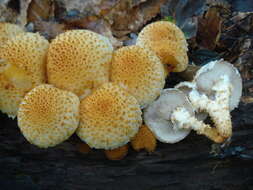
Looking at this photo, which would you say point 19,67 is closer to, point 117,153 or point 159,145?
point 117,153

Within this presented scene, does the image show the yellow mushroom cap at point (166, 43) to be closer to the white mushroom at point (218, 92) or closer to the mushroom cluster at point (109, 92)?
the mushroom cluster at point (109, 92)

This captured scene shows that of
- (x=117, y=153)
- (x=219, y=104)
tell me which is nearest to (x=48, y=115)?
(x=117, y=153)

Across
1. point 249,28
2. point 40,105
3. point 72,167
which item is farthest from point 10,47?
point 249,28

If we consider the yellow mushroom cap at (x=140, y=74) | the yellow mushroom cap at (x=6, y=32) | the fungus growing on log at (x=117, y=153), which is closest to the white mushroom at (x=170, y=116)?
the yellow mushroom cap at (x=140, y=74)

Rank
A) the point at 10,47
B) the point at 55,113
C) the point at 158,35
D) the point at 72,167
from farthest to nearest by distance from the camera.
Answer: the point at 72,167 < the point at 158,35 < the point at 10,47 < the point at 55,113

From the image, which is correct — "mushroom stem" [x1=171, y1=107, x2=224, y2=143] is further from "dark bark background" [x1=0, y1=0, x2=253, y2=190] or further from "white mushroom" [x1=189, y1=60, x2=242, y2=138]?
"dark bark background" [x1=0, y1=0, x2=253, y2=190]

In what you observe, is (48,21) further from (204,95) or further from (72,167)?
(204,95)
